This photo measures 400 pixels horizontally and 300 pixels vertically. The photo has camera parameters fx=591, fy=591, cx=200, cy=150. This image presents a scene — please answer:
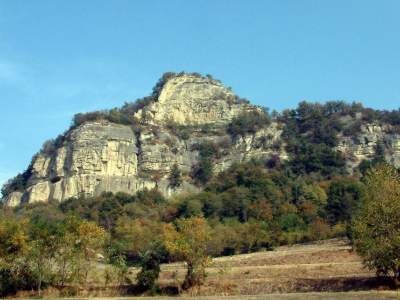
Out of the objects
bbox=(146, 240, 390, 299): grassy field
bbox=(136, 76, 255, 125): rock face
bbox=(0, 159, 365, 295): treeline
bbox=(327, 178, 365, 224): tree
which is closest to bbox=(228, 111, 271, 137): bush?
bbox=(136, 76, 255, 125): rock face

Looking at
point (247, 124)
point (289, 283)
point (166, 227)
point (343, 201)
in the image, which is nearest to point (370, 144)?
point (247, 124)

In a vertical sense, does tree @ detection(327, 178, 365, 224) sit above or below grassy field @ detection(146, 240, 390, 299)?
above

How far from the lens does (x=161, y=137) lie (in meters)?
163

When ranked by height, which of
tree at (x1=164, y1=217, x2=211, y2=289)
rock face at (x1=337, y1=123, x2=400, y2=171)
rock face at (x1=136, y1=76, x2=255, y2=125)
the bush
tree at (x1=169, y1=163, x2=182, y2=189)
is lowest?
tree at (x1=164, y1=217, x2=211, y2=289)

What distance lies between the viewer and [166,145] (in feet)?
522

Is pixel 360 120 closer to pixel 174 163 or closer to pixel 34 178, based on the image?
pixel 174 163

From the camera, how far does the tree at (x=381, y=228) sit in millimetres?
37219

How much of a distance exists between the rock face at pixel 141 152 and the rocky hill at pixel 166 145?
24 centimetres

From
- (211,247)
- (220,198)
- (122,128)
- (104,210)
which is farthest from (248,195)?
(122,128)

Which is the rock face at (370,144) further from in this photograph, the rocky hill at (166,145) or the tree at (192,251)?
the tree at (192,251)

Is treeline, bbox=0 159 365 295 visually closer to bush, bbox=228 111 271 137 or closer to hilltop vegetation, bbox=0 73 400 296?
hilltop vegetation, bbox=0 73 400 296

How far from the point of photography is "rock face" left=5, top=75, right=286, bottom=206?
471ft

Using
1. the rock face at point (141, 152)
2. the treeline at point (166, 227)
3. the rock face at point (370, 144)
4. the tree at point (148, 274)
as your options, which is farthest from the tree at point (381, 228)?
the rock face at point (370, 144)

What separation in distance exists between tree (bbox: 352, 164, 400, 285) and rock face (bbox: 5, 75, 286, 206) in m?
105
